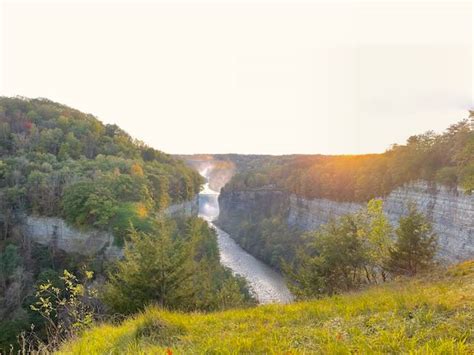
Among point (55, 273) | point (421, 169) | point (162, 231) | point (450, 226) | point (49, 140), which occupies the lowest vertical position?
point (55, 273)

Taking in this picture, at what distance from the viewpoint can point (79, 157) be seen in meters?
39.4

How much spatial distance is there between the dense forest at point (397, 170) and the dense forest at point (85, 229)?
11.2 metres

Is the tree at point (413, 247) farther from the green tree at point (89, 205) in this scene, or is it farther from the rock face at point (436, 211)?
the green tree at point (89, 205)

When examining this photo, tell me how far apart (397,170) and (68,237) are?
30644 millimetres

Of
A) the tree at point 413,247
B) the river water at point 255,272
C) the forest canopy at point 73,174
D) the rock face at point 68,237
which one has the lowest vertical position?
the river water at point 255,272

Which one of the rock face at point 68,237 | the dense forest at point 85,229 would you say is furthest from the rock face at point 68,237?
the dense forest at point 85,229

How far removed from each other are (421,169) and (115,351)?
33.4 m

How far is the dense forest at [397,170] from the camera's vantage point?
1778 cm

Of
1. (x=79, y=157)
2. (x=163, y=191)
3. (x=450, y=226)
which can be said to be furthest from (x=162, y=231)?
(x=79, y=157)

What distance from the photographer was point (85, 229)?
26250 millimetres

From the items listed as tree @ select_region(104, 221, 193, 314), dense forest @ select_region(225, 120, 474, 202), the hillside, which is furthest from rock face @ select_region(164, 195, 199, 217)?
tree @ select_region(104, 221, 193, 314)

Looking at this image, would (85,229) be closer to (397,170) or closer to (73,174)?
(73,174)

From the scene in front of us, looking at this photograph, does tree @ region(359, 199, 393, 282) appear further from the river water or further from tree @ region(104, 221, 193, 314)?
tree @ region(104, 221, 193, 314)

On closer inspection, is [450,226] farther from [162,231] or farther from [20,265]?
[20,265]
